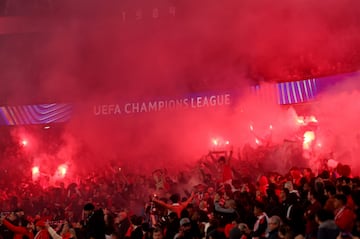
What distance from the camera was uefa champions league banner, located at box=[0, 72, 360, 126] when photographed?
10.5 meters

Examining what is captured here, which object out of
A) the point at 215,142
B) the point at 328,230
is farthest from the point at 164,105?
the point at 328,230

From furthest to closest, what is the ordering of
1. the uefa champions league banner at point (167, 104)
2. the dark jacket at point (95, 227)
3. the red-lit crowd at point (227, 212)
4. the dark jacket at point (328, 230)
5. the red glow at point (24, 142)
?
the red glow at point (24, 142) → the uefa champions league banner at point (167, 104) → the dark jacket at point (95, 227) → the red-lit crowd at point (227, 212) → the dark jacket at point (328, 230)

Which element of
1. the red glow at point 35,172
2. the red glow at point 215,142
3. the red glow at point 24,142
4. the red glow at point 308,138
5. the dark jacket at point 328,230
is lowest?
the dark jacket at point 328,230

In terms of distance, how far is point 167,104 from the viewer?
12.5 m

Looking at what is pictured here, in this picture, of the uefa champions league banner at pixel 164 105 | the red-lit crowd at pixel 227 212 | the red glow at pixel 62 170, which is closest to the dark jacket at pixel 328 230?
the red-lit crowd at pixel 227 212

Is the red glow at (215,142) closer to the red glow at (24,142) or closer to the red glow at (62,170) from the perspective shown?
the red glow at (62,170)

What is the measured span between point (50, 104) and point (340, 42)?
6.22 m

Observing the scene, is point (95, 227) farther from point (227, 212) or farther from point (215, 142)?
point (215, 142)

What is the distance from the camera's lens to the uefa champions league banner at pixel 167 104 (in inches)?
413

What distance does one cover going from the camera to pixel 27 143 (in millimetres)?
14109

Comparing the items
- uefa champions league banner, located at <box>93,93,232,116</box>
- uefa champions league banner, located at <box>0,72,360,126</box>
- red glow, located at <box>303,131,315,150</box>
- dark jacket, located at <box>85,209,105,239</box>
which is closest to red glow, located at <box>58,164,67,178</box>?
uefa champions league banner, located at <box>0,72,360,126</box>

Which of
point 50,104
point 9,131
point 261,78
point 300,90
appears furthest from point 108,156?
point 300,90

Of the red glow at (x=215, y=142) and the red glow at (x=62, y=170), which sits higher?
the red glow at (x=215, y=142)

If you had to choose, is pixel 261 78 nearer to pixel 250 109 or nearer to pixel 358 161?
pixel 250 109
